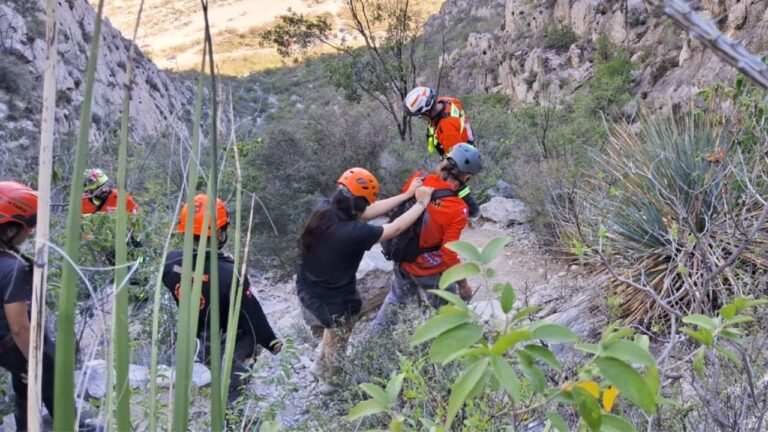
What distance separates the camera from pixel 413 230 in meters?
4.63

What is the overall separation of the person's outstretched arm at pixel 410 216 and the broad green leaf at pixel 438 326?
3.16 meters

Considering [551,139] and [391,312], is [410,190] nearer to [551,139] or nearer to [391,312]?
[391,312]

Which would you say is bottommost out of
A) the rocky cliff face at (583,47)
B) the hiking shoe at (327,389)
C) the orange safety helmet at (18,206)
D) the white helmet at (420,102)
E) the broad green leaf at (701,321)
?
the hiking shoe at (327,389)

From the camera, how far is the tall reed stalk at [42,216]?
3.02ft

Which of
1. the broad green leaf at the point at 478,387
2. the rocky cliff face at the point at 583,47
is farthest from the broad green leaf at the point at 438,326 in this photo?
the rocky cliff face at the point at 583,47

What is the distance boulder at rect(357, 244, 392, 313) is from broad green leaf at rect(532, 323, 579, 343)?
5521mm

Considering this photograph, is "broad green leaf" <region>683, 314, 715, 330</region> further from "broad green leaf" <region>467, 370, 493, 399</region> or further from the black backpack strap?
the black backpack strap

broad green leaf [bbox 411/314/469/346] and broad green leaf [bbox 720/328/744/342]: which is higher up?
broad green leaf [bbox 411/314/469/346]

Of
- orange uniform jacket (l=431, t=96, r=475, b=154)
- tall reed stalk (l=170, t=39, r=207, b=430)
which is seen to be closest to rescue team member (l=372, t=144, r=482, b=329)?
orange uniform jacket (l=431, t=96, r=475, b=154)

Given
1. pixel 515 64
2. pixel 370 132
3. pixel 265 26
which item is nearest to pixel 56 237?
pixel 370 132

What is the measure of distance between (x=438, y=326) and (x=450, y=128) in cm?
505

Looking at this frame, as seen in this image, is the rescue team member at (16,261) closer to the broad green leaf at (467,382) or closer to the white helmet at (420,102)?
the broad green leaf at (467,382)

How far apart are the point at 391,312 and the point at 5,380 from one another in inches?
97.7

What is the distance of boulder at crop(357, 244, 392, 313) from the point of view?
6702 mm
